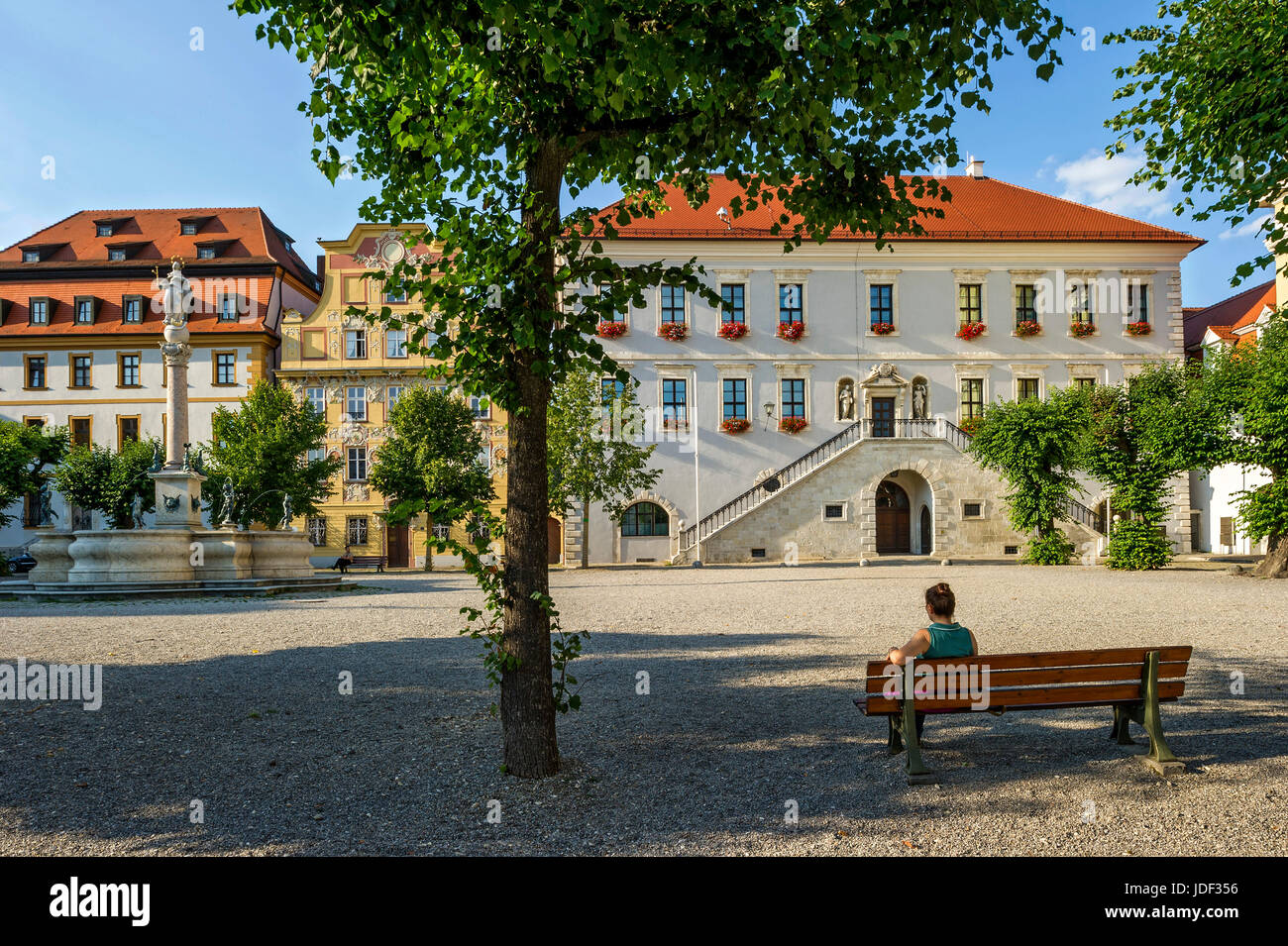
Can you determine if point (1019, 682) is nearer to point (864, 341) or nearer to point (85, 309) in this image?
point (864, 341)

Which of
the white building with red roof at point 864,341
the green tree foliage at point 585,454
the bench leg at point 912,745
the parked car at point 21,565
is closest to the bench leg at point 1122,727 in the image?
the bench leg at point 912,745

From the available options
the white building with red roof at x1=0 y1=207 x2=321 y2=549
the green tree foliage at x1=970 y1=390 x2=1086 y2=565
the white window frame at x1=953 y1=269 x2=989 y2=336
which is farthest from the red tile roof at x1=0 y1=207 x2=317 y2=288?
the green tree foliage at x1=970 y1=390 x2=1086 y2=565

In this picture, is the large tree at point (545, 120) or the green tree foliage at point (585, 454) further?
the green tree foliage at point (585, 454)

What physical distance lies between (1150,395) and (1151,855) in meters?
23.6

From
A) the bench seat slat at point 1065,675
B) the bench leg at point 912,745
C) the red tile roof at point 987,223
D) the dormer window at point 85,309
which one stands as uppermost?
the red tile roof at point 987,223

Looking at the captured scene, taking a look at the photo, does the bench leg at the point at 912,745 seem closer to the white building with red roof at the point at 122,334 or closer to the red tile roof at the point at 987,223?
the red tile roof at the point at 987,223

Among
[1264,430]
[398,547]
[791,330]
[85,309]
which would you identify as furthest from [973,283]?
[85,309]

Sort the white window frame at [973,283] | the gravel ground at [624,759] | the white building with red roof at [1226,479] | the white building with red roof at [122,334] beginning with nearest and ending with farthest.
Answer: the gravel ground at [624,759], the white window frame at [973,283], the white building with red roof at [1226,479], the white building with red roof at [122,334]

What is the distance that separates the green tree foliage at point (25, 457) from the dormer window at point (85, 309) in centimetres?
593

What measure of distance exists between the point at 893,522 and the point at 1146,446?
1177 centimetres

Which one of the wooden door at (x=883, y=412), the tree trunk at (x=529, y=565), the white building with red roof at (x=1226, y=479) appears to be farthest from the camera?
the white building with red roof at (x=1226, y=479)

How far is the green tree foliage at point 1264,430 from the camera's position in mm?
20828

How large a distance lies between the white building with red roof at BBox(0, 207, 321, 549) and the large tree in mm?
38439

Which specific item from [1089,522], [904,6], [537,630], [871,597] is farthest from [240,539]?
[1089,522]
